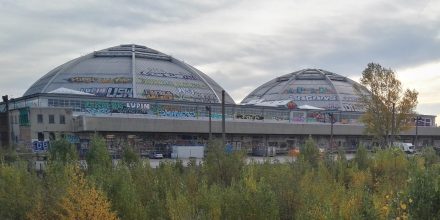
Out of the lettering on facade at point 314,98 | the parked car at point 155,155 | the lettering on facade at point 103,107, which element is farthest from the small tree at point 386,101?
the lettering on facade at point 314,98

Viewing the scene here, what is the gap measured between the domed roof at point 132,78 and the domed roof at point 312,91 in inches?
716

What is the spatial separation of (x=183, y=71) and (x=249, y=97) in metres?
40.7

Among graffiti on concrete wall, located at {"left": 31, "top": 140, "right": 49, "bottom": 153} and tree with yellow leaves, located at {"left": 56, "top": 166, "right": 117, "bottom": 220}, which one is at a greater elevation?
tree with yellow leaves, located at {"left": 56, "top": 166, "right": 117, "bottom": 220}

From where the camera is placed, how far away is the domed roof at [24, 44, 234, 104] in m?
89.9

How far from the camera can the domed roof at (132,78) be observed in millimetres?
89875

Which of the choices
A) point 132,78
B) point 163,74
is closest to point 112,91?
point 132,78

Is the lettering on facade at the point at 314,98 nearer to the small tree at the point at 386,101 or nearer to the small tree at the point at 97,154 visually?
the small tree at the point at 386,101

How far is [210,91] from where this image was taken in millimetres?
102312

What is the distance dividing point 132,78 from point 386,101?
2250 inches

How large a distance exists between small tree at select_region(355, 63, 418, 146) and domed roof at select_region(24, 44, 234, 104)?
44195 mm

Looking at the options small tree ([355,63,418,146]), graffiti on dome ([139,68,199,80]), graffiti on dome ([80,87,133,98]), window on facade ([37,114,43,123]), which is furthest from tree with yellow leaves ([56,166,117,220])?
graffiti on dome ([139,68,199,80])

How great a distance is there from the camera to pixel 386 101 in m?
49.6

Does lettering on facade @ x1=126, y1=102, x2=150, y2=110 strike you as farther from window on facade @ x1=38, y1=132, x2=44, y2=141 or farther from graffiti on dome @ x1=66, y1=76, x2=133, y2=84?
graffiti on dome @ x1=66, y1=76, x2=133, y2=84

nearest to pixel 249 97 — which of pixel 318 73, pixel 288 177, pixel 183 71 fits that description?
pixel 318 73
